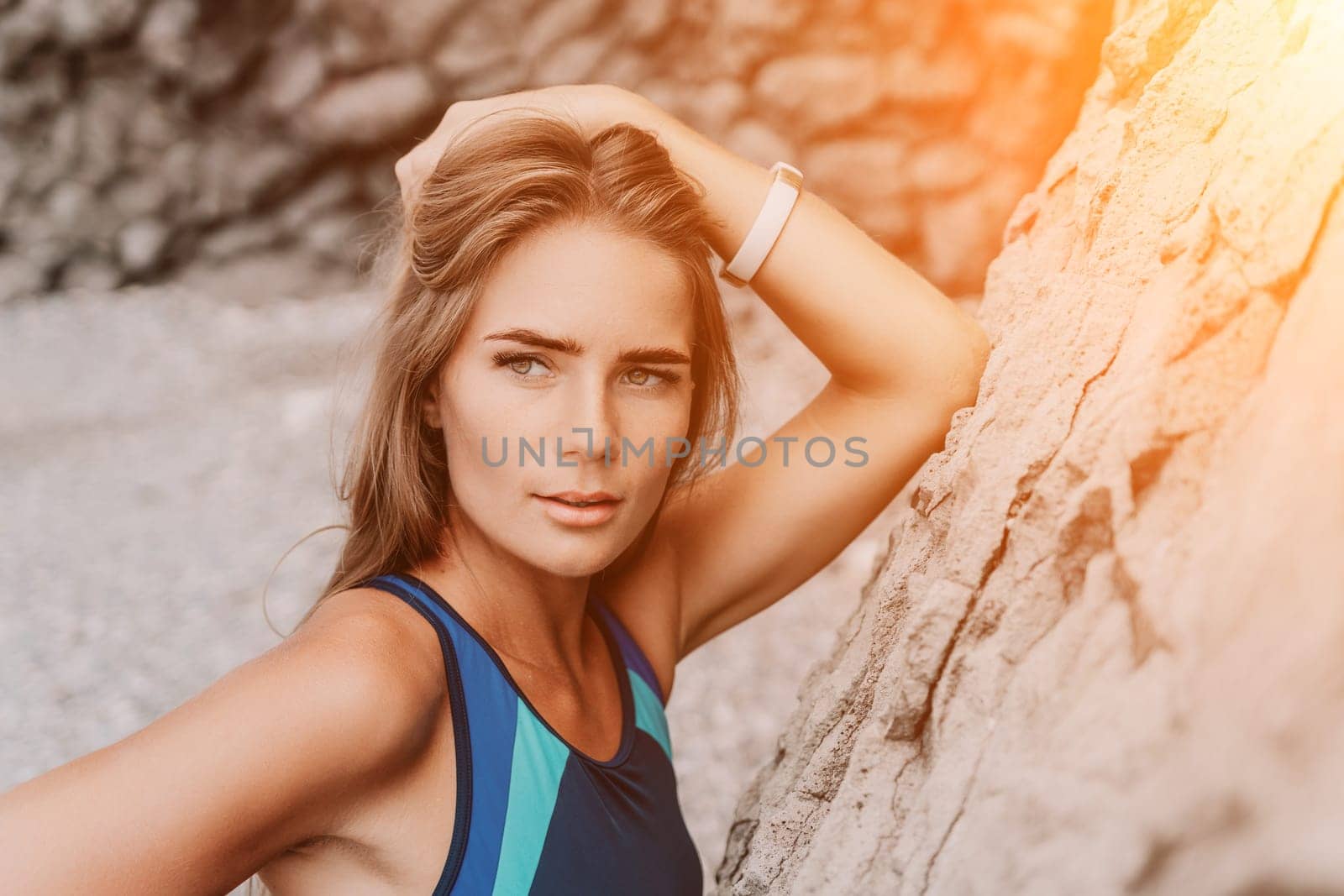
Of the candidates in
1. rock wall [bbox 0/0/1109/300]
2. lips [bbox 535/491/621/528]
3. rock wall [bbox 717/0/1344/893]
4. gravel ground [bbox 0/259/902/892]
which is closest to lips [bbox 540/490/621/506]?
lips [bbox 535/491/621/528]

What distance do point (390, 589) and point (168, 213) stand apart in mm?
3770

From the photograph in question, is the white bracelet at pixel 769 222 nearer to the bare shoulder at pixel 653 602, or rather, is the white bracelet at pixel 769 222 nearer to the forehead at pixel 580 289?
the forehead at pixel 580 289

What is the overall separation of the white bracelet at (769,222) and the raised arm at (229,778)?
46 centimetres

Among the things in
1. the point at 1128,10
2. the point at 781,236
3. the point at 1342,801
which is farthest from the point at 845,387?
the point at 1342,801

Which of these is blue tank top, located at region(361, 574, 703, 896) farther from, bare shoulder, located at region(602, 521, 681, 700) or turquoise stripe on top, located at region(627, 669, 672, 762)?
bare shoulder, located at region(602, 521, 681, 700)

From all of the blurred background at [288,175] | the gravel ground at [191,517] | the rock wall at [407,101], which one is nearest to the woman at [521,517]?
the gravel ground at [191,517]

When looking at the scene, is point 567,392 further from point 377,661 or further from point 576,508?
point 377,661

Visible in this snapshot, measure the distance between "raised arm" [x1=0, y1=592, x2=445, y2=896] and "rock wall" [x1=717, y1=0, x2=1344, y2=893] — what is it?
320 mm

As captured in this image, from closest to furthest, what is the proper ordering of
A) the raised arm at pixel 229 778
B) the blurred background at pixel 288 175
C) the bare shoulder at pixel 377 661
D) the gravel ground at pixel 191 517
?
1. the raised arm at pixel 229 778
2. the bare shoulder at pixel 377 661
3. the gravel ground at pixel 191 517
4. the blurred background at pixel 288 175

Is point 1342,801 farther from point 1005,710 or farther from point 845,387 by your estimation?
point 845,387

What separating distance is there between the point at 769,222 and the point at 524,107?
229 millimetres

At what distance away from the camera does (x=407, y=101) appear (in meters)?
4.13

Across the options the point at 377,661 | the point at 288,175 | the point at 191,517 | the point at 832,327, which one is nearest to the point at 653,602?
the point at 832,327

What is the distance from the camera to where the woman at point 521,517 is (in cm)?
75
